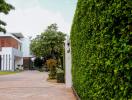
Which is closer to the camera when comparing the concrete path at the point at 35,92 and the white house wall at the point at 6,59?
the concrete path at the point at 35,92

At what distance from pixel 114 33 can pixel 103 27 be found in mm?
711

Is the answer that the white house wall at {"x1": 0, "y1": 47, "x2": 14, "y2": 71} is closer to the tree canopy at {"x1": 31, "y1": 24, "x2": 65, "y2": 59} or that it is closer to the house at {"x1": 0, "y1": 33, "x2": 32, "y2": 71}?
the house at {"x1": 0, "y1": 33, "x2": 32, "y2": 71}

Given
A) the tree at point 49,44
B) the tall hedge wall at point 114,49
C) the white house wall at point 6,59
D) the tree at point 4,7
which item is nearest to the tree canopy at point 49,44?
the tree at point 49,44

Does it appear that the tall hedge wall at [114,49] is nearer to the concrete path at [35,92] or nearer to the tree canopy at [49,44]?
the concrete path at [35,92]

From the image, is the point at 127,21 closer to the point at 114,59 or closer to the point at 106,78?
the point at 114,59

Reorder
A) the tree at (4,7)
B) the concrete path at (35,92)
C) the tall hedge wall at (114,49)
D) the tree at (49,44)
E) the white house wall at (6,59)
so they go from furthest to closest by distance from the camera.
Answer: the white house wall at (6,59), the tree at (49,44), the tree at (4,7), the concrete path at (35,92), the tall hedge wall at (114,49)

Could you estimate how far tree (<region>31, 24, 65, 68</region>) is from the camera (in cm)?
5294

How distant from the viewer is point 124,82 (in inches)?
153

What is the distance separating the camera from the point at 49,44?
53.1 metres

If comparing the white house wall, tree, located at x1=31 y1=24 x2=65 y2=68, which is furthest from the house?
tree, located at x1=31 y1=24 x2=65 y2=68

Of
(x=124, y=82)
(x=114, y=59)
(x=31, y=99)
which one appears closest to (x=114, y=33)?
(x=114, y=59)

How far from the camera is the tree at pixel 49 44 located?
52.9 metres

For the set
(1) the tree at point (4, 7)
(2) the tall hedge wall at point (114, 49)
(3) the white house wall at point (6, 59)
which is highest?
(1) the tree at point (4, 7)

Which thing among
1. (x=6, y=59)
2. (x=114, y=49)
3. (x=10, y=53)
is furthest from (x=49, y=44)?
(x=114, y=49)
